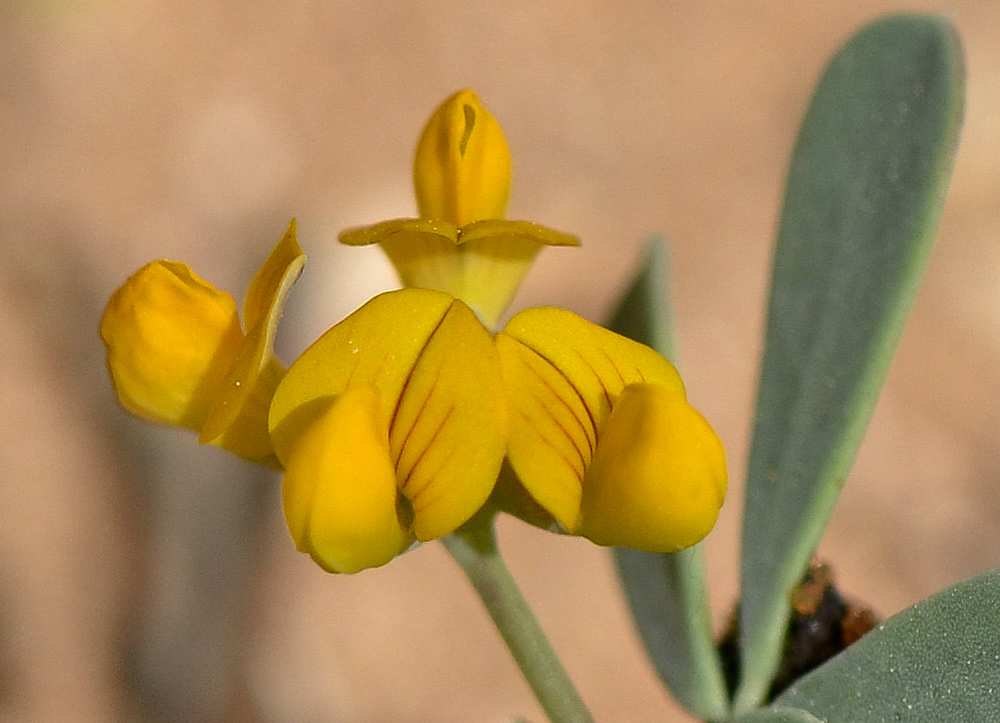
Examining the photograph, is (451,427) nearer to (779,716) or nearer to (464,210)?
(464,210)

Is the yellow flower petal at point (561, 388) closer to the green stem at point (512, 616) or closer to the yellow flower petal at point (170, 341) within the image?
the green stem at point (512, 616)

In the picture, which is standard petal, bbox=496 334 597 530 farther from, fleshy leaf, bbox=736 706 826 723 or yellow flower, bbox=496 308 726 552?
fleshy leaf, bbox=736 706 826 723

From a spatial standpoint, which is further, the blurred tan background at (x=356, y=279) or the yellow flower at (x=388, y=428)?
the blurred tan background at (x=356, y=279)

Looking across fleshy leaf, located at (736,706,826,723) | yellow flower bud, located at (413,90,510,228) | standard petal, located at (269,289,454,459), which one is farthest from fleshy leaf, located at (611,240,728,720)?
standard petal, located at (269,289,454,459)

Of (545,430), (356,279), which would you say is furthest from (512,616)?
(356,279)

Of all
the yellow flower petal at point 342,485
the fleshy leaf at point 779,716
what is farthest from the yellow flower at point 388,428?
the fleshy leaf at point 779,716
